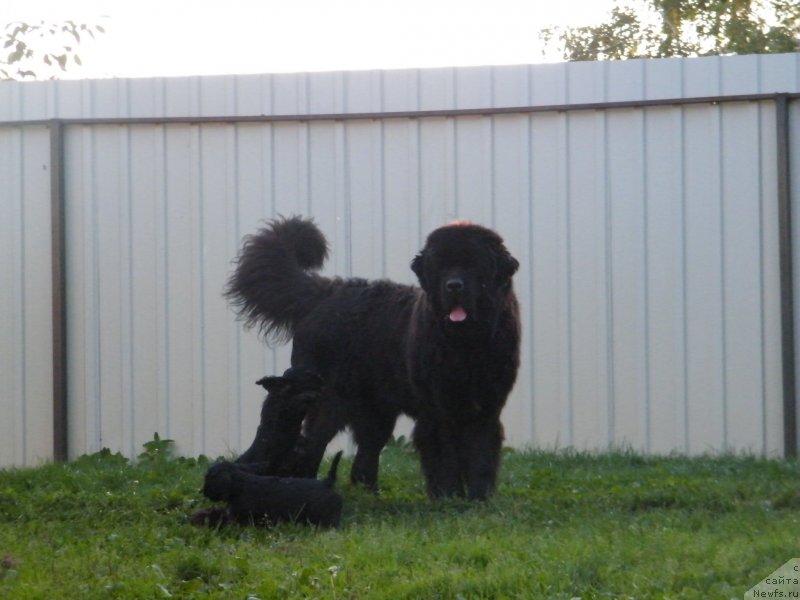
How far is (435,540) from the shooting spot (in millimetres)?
5613

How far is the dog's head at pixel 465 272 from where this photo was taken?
6758 millimetres

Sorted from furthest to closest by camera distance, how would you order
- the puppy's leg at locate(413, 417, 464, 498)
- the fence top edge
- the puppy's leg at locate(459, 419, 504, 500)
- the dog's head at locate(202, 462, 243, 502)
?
the fence top edge → the puppy's leg at locate(413, 417, 464, 498) → the puppy's leg at locate(459, 419, 504, 500) → the dog's head at locate(202, 462, 243, 502)

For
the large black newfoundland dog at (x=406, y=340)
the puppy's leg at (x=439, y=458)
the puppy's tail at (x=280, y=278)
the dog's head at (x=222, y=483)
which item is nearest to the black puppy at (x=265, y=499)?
the dog's head at (x=222, y=483)

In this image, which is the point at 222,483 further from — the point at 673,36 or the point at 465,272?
the point at 673,36

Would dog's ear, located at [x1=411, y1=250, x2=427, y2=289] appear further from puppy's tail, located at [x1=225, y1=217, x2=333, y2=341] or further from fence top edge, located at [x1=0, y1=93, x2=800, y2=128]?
fence top edge, located at [x1=0, y1=93, x2=800, y2=128]

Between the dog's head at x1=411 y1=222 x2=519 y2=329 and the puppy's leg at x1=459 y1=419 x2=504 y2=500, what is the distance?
0.63m

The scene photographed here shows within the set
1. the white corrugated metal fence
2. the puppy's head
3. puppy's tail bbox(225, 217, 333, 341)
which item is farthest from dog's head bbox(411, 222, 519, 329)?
the white corrugated metal fence

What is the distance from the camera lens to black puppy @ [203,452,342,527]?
6.12 meters

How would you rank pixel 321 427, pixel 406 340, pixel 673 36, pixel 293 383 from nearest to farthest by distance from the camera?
1. pixel 293 383
2. pixel 406 340
3. pixel 321 427
4. pixel 673 36

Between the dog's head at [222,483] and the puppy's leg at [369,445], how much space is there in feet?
5.70

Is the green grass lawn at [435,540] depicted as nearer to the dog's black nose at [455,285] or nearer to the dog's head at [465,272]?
the dog's head at [465,272]

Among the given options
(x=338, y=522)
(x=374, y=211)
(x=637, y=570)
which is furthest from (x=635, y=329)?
(x=637, y=570)

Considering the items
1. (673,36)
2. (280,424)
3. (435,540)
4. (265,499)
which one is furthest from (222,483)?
(673,36)

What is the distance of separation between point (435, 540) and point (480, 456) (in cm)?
135
